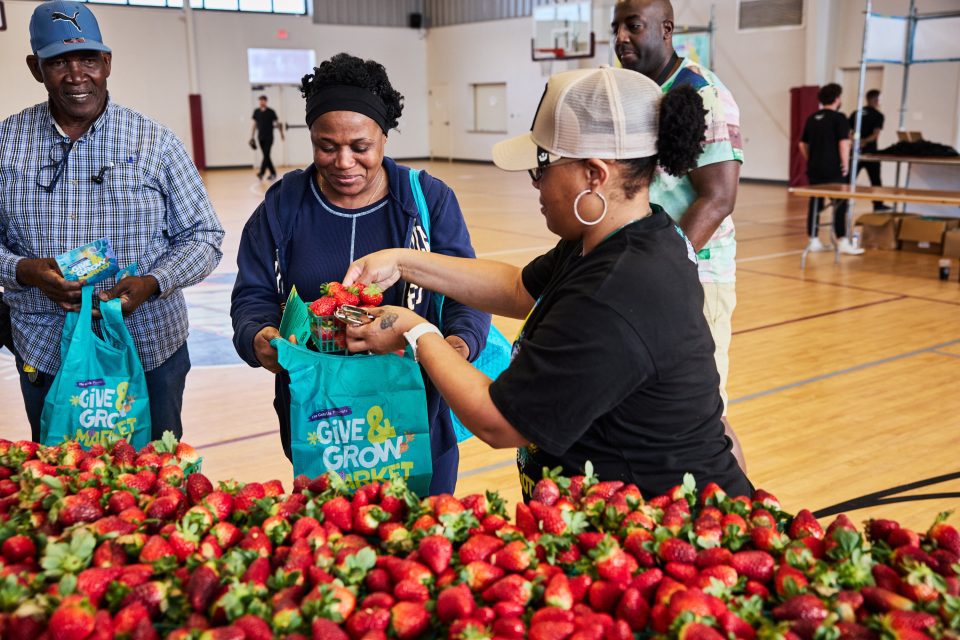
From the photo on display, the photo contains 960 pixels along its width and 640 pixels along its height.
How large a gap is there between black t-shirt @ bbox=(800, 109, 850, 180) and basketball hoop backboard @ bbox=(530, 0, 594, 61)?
31.9 ft

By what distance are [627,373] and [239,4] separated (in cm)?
2291

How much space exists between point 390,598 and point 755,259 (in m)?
9.03

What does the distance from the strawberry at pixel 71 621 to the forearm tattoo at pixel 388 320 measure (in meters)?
0.86

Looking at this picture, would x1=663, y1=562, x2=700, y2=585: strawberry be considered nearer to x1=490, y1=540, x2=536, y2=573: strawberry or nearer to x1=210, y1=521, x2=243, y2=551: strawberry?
x1=490, y1=540, x2=536, y2=573: strawberry

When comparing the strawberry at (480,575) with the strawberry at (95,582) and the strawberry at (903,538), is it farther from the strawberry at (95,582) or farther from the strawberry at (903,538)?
the strawberry at (903,538)

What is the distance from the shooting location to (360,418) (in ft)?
6.88

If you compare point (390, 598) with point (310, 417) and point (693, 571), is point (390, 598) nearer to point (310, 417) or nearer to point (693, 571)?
point (693, 571)

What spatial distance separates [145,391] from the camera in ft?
8.41

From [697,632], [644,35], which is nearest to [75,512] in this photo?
[697,632]

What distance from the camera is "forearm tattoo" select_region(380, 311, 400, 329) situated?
1.92 meters

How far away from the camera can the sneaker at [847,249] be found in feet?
32.7

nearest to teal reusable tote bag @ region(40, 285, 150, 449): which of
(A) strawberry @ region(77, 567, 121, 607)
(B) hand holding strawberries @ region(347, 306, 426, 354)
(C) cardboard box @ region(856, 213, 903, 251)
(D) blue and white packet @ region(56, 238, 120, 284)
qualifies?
(D) blue and white packet @ region(56, 238, 120, 284)

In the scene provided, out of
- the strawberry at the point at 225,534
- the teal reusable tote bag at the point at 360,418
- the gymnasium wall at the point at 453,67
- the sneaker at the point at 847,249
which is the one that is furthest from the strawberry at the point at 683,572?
the gymnasium wall at the point at 453,67

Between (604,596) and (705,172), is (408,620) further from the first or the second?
(705,172)
